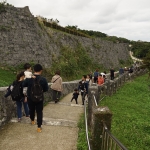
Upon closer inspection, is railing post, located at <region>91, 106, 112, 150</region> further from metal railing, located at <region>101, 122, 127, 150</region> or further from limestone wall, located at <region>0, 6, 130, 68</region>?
limestone wall, located at <region>0, 6, 130, 68</region>

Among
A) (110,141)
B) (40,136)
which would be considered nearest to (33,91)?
(40,136)

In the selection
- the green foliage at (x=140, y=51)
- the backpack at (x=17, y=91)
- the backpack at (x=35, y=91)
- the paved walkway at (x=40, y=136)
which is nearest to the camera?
the paved walkway at (x=40, y=136)

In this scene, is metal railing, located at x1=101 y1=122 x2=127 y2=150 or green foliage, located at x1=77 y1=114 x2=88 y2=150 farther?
green foliage, located at x1=77 y1=114 x2=88 y2=150

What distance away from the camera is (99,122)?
190 inches

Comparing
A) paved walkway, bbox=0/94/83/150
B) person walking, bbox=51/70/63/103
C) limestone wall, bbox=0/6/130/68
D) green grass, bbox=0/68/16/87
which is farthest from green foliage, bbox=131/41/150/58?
paved walkway, bbox=0/94/83/150

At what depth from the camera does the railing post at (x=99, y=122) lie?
4.70m

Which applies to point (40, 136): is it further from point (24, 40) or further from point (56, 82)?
point (24, 40)

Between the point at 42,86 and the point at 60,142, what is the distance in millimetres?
1539

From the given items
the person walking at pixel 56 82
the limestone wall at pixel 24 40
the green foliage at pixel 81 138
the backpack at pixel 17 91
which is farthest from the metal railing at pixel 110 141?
the limestone wall at pixel 24 40

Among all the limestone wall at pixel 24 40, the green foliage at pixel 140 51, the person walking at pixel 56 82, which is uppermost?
the green foliage at pixel 140 51

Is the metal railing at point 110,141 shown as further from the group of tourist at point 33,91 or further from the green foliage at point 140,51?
the green foliage at point 140,51

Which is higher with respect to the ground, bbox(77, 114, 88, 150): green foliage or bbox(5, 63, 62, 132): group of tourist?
bbox(5, 63, 62, 132): group of tourist

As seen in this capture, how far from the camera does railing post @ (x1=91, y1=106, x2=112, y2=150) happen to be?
4699 mm

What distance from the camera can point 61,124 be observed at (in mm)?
6555
